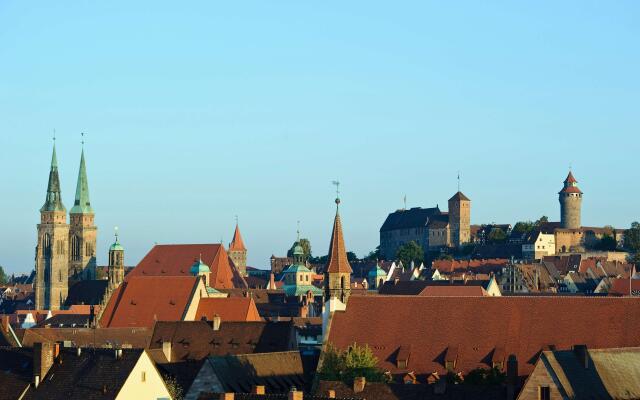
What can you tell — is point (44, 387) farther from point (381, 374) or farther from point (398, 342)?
point (398, 342)

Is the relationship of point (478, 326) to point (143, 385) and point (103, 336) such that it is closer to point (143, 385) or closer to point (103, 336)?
point (143, 385)

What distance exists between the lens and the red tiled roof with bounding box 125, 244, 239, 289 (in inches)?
7160

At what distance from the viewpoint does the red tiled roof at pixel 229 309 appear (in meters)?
124

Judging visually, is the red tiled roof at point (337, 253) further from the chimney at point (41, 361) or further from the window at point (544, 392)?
the window at point (544, 392)

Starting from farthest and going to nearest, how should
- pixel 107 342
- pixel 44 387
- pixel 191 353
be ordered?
pixel 107 342
pixel 191 353
pixel 44 387

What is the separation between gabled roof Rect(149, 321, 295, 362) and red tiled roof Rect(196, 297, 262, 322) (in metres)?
15.7

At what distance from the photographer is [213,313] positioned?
416 ft

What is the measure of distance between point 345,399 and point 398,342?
91.0 feet

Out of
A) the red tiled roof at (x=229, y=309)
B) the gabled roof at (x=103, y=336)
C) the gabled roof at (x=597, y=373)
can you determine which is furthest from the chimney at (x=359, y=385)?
the red tiled roof at (x=229, y=309)

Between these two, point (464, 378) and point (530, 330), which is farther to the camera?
point (530, 330)

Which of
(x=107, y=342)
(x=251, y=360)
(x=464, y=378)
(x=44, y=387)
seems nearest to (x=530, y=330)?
(x=464, y=378)

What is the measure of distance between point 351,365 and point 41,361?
21.2 metres

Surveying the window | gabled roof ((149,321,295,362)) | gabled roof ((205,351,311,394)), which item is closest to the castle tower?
gabled roof ((149,321,295,362))

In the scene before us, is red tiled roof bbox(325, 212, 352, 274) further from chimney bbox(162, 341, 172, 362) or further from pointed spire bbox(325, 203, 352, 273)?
chimney bbox(162, 341, 172, 362)
